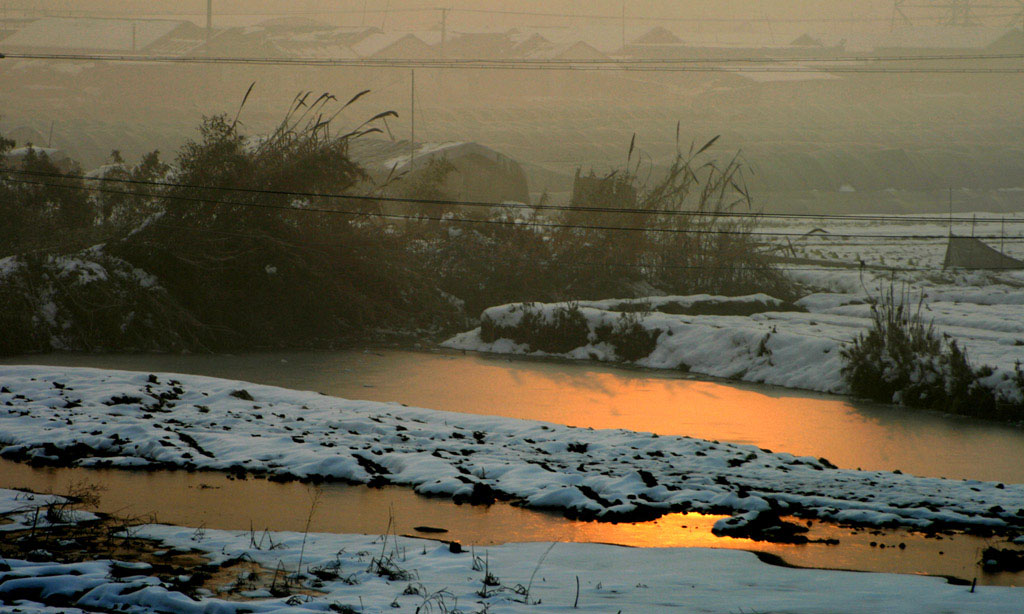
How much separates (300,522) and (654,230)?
92.5 feet

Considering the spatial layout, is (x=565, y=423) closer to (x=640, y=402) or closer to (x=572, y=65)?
(x=640, y=402)

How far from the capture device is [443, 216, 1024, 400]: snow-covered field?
2409cm

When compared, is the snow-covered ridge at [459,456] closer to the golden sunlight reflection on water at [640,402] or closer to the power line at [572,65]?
the golden sunlight reflection on water at [640,402]

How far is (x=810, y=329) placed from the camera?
27547 mm

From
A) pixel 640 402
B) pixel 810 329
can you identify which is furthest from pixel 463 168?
pixel 640 402

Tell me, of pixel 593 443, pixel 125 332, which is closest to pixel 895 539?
pixel 593 443

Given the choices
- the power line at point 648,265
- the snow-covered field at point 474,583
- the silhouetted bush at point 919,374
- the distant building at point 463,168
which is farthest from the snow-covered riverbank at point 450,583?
the distant building at point 463,168

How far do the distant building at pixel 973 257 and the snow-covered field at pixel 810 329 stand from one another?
0.57 m

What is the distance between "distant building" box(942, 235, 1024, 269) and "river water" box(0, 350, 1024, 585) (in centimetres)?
2306

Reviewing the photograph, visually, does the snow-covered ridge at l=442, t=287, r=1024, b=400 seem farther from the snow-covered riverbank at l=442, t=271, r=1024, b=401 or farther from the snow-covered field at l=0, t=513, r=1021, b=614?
the snow-covered field at l=0, t=513, r=1021, b=614

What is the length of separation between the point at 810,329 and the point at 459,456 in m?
16.8

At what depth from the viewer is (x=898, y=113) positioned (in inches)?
3312

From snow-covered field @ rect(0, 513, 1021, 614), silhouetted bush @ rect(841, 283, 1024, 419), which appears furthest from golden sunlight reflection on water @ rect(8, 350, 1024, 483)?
snow-covered field @ rect(0, 513, 1021, 614)

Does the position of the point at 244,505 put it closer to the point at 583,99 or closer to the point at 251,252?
the point at 251,252
